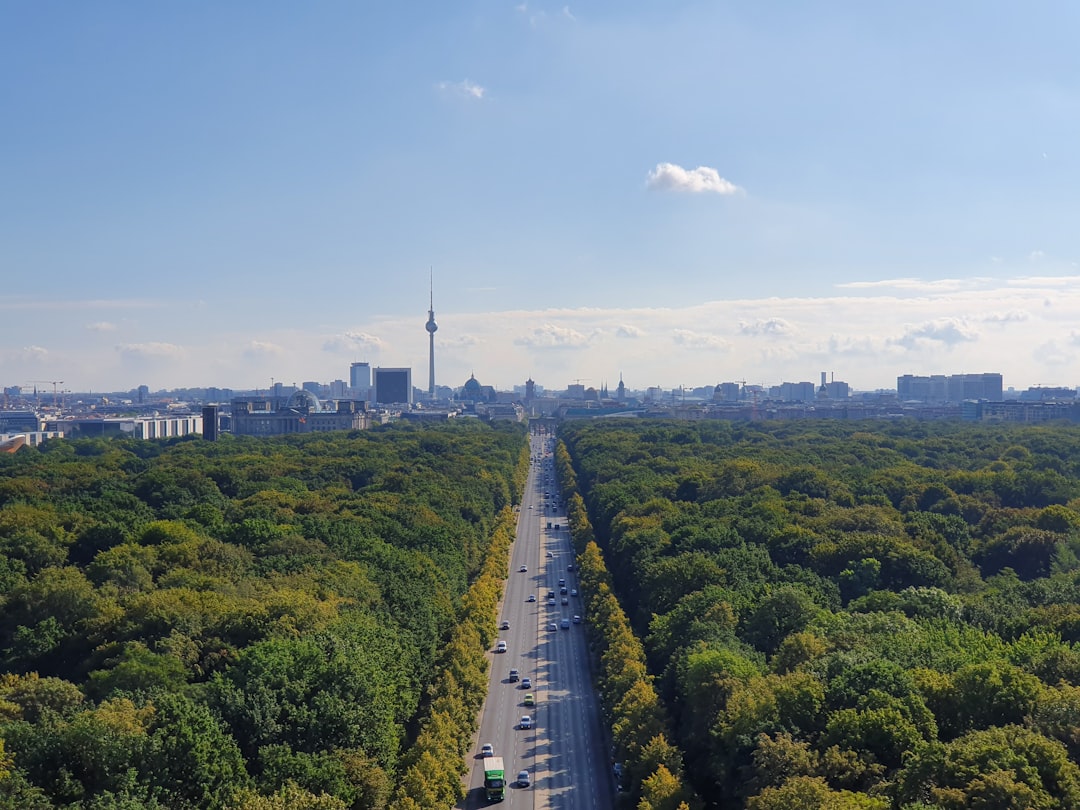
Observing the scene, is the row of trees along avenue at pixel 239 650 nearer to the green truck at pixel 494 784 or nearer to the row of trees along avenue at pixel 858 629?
the green truck at pixel 494 784

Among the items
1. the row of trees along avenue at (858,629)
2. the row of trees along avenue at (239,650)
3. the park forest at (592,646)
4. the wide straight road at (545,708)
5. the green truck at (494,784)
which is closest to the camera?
the row of trees along avenue at (858,629)

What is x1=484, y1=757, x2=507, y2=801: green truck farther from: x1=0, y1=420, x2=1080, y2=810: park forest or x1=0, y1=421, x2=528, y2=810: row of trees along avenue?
x1=0, y1=421, x2=528, y2=810: row of trees along avenue

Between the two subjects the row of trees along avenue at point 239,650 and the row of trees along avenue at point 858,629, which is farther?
the row of trees along avenue at point 239,650

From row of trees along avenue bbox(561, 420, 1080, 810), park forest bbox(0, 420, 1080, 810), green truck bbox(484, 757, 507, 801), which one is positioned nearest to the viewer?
row of trees along avenue bbox(561, 420, 1080, 810)

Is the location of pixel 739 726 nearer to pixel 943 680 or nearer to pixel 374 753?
pixel 943 680

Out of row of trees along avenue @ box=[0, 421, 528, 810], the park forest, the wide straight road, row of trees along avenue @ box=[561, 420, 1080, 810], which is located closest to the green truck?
the wide straight road

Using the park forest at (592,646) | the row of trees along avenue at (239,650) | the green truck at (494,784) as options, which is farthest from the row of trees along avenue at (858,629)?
the row of trees along avenue at (239,650)
